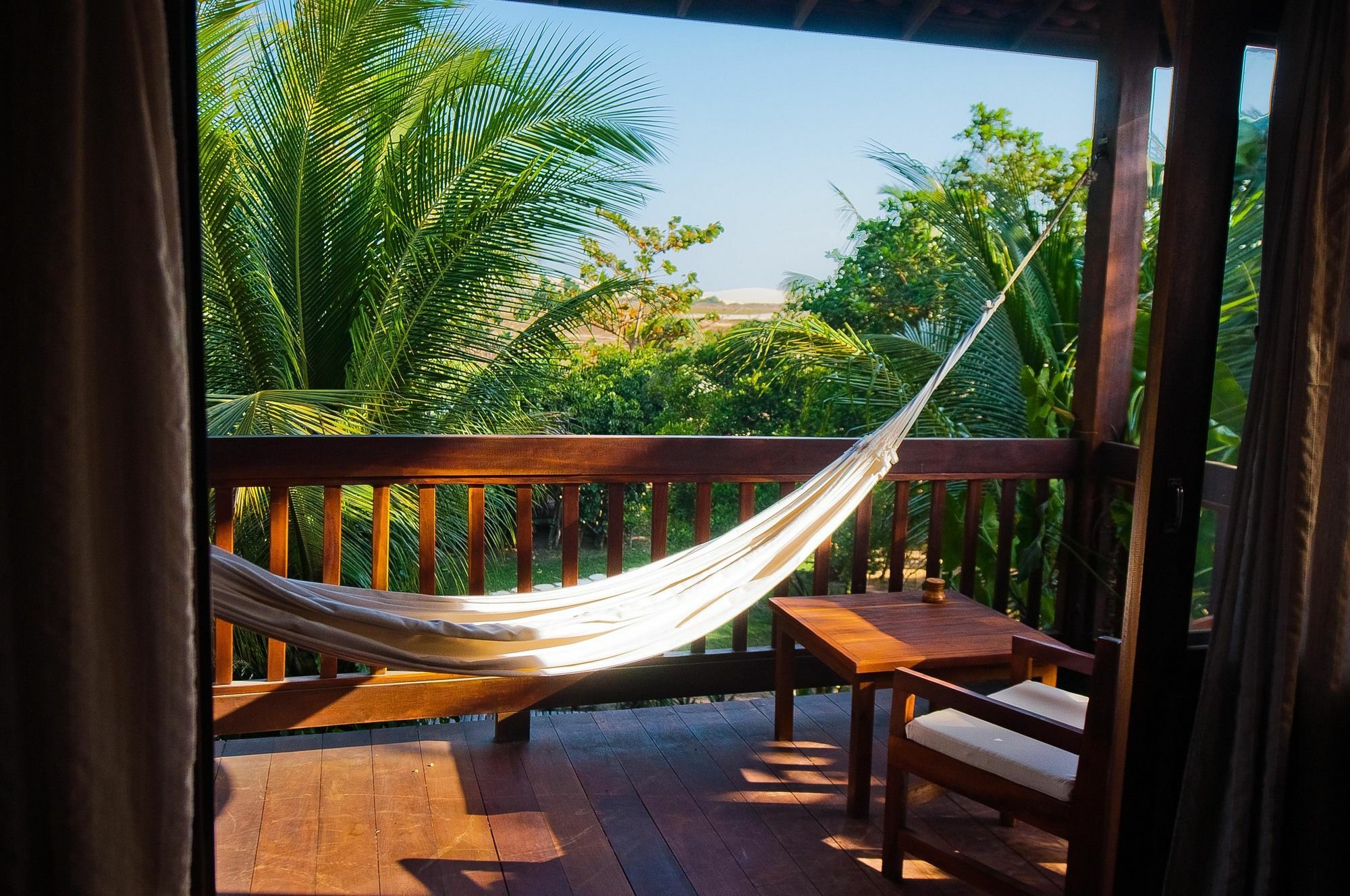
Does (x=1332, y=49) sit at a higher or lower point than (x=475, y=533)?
higher

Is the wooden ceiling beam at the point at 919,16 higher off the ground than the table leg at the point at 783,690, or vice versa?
the wooden ceiling beam at the point at 919,16

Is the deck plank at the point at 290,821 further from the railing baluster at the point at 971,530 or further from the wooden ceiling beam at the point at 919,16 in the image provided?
the wooden ceiling beam at the point at 919,16

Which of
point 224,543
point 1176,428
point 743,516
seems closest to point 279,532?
point 224,543

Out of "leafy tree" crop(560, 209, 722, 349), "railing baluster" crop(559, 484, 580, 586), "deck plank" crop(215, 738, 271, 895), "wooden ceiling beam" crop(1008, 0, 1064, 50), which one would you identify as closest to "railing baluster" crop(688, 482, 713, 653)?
"railing baluster" crop(559, 484, 580, 586)

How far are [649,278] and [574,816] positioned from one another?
6.26 meters

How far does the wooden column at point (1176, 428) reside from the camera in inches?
59.4

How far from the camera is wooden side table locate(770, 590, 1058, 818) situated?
223cm

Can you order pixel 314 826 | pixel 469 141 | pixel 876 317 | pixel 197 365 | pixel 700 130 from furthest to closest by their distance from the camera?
pixel 700 130 → pixel 876 317 → pixel 469 141 → pixel 314 826 → pixel 197 365

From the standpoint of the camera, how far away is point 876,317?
7777 mm

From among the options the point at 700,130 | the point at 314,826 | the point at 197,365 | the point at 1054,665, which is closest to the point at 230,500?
the point at 314,826

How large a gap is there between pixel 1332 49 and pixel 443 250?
145 inches

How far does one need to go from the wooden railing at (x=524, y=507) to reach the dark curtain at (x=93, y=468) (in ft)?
5.07

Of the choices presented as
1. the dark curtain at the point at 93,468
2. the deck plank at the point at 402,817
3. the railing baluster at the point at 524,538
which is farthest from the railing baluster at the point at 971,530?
the dark curtain at the point at 93,468

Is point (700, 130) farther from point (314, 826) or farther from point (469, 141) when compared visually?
point (314, 826)
